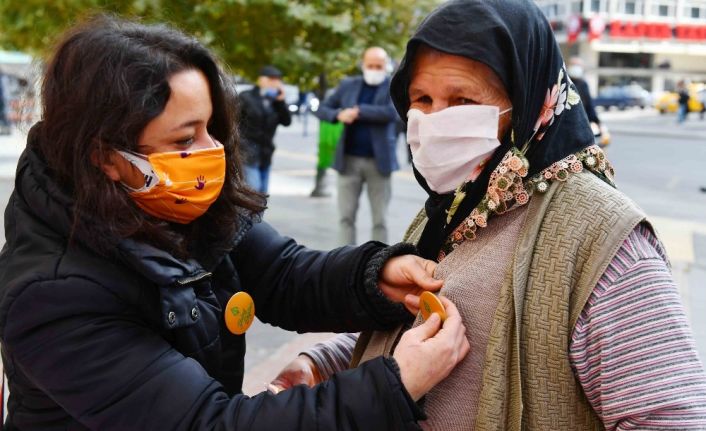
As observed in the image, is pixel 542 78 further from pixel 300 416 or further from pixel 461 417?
pixel 300 416

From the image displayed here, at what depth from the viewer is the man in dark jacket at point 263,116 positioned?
7.67 m

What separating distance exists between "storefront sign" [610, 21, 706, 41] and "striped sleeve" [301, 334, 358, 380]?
5216 cm

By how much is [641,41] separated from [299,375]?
54.8 metres

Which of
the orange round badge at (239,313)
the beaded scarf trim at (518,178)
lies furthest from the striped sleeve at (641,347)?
the orange round badge at (239,313)

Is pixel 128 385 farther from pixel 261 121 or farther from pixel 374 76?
pixel 261 121

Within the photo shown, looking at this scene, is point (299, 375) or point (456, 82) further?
point (299, 375)

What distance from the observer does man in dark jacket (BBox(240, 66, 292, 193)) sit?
767cm

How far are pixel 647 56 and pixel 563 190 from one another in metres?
56.8

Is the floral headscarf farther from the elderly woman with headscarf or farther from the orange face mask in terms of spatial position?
the orange face mask

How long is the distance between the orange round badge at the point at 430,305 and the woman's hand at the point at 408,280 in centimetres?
8

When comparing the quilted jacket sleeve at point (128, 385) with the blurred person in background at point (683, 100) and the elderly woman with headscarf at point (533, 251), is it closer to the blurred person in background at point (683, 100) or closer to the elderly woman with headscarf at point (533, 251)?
the elderly woman with headscarf at point (533, 251)

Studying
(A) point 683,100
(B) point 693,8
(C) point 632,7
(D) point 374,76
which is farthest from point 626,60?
(D) point 374,76

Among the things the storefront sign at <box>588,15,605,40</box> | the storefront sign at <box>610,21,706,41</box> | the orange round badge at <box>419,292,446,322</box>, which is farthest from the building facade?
the orange round badge at <box>419,292,446,322</box>

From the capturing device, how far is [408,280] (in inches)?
69.9
